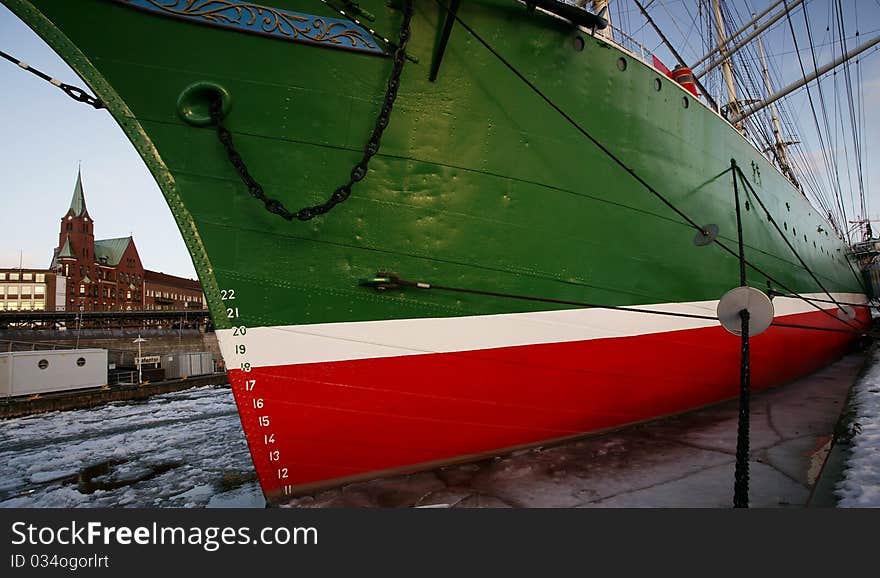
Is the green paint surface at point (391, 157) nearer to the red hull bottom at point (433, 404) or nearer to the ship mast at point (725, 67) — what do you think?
the red hull bottom at point (433, 404)

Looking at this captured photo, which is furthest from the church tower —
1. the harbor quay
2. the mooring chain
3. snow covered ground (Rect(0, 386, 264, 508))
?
the mooring chain

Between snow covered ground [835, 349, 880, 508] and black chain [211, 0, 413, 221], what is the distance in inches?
138

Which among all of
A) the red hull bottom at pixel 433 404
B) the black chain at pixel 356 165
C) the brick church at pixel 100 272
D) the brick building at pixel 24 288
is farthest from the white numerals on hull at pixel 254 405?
the brick building at pixel 24 288

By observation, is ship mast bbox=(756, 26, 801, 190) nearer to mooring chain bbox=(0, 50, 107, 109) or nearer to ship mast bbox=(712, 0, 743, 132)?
ship mast bbox=(712, 0, 743, 132)

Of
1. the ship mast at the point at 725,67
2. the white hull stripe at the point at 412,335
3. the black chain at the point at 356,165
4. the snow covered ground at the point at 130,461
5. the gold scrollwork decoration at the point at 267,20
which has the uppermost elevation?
the ship mast at the point at 725,67

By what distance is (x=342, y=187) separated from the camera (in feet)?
10.6

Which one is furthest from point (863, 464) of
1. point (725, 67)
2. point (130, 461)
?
point (725, 67)

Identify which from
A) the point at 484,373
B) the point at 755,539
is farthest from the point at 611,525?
the point at 484,373

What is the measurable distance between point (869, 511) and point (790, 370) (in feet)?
22.4

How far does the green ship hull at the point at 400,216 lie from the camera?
308 cm

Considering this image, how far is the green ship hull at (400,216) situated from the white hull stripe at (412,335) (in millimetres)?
16

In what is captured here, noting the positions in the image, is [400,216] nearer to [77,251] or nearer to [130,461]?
[130,461]

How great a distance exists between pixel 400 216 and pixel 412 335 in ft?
2.94

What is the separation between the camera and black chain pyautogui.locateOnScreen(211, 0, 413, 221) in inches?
120
